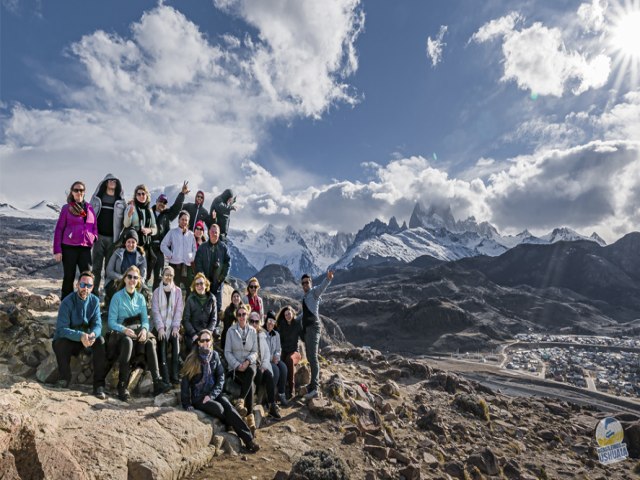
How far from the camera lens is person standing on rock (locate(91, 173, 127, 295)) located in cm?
1126

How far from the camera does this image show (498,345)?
4638 inches

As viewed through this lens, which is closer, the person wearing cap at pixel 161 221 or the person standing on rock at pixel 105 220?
the person standing on rock at pixel 105 220

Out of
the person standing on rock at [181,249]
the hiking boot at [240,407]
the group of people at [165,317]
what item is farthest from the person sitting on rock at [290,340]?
the person standing on rock at [181,249]

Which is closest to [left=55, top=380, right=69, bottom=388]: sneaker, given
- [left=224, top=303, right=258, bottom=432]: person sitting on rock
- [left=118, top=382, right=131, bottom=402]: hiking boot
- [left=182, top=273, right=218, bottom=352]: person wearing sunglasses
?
[left=118, top=382, right=131, bottom=402]: hiking boot

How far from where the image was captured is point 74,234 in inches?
390

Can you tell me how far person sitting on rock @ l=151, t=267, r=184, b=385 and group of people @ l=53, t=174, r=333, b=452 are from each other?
0.03 meters

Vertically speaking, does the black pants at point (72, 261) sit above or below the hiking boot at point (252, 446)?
above

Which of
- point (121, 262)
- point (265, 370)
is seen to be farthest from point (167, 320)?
point (265, 370)

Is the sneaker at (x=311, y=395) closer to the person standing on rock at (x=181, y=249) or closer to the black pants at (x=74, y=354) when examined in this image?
the person standing on rock at (x=181, y=249)

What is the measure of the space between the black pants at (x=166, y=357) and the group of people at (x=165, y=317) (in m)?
0.03

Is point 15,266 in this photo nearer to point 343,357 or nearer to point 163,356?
point 343,357

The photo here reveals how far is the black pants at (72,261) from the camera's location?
32.6ft

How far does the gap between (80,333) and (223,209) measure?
8839mm

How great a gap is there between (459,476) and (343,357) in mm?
17886
